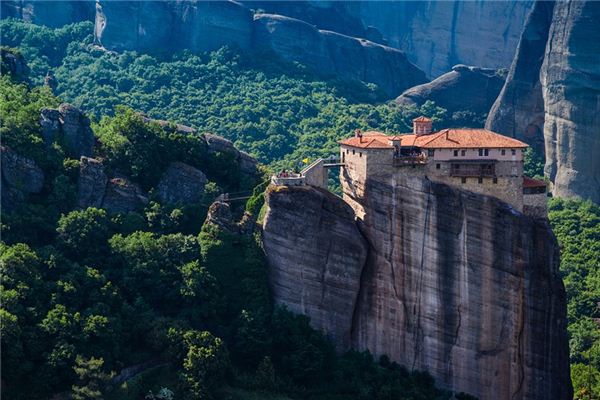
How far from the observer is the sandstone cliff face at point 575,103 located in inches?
4970

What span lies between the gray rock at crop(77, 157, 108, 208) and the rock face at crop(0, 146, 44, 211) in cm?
226

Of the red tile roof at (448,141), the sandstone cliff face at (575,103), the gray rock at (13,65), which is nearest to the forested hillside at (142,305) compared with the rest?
the red tile roof at (448,141)

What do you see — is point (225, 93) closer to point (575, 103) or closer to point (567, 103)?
point (567, 103)

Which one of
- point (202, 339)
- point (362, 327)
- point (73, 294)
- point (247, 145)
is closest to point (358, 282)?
point (362, 327)

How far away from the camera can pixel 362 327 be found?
86.9m

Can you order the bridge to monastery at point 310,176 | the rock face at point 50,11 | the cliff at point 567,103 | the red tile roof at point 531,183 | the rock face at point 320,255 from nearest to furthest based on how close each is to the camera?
the rock face at point 320,255 → the bridge to monastery at point 310,176 → the red tile roof at point 531,183 → the cliff at point 567,103 → the rock face at point 50,11

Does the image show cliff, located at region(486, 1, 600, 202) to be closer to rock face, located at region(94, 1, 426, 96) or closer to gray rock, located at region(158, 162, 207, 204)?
rock face, located at region(94, 1, 426, 96)

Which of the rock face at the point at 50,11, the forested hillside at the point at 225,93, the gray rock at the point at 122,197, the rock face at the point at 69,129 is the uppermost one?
the rock face at the point at 50,11

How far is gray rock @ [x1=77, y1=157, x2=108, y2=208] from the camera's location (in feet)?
298

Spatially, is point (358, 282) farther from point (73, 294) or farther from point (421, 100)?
point (421, 100)

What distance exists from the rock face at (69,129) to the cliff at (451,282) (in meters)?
13.8

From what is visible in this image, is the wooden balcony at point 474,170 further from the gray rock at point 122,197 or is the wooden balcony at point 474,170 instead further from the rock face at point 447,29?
the rock face at point 447,29

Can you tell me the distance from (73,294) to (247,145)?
159 feet

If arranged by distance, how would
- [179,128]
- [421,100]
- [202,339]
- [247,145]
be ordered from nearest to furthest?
[202,339], [179,128], [247,145], [421,100]
